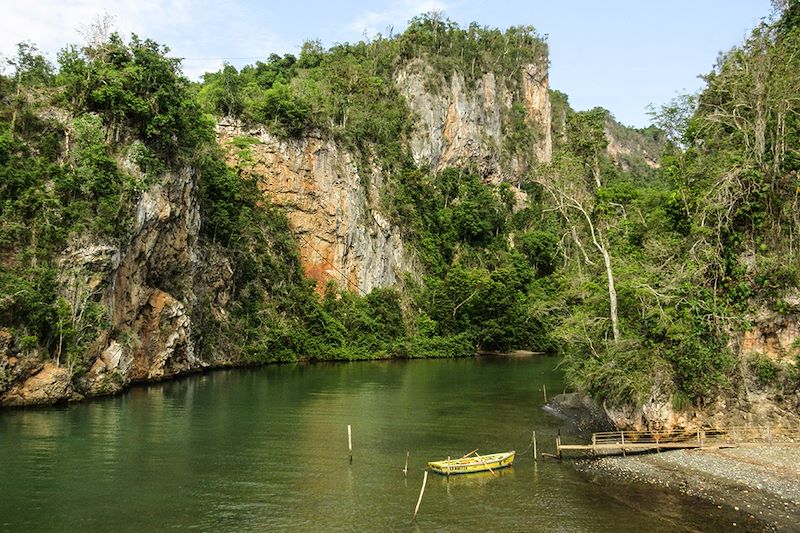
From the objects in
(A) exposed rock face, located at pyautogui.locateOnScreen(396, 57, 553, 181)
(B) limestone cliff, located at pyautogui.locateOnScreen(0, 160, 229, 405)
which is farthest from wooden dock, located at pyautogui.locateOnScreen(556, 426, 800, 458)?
(A) exposed rock face, located at pyautogui.locateOnScreen(396, 57, 553, 181)

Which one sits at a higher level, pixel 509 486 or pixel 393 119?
pixel 393 119

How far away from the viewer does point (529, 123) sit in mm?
109062

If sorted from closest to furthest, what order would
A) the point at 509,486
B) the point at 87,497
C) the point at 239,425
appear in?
the point at 87,497
the point at 509,486
the point at 239,425

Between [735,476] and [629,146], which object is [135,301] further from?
[629,146]

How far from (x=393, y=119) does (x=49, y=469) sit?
7219 centimetres

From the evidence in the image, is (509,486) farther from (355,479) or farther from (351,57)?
(351,57)

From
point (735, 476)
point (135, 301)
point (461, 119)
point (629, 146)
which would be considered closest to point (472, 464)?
point (735, 476)

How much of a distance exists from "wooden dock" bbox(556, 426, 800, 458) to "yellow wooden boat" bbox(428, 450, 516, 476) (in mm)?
2949

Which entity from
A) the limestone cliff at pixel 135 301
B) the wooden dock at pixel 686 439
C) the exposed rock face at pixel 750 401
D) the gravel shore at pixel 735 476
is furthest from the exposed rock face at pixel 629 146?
the gravel shore at pixel 735 476

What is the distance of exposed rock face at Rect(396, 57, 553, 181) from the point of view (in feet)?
305

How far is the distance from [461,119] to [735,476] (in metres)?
79.0

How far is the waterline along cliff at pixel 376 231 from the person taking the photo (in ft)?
98.0

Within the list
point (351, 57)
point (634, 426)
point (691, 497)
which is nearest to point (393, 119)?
point (351, 57)

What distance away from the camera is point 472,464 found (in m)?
24.8
